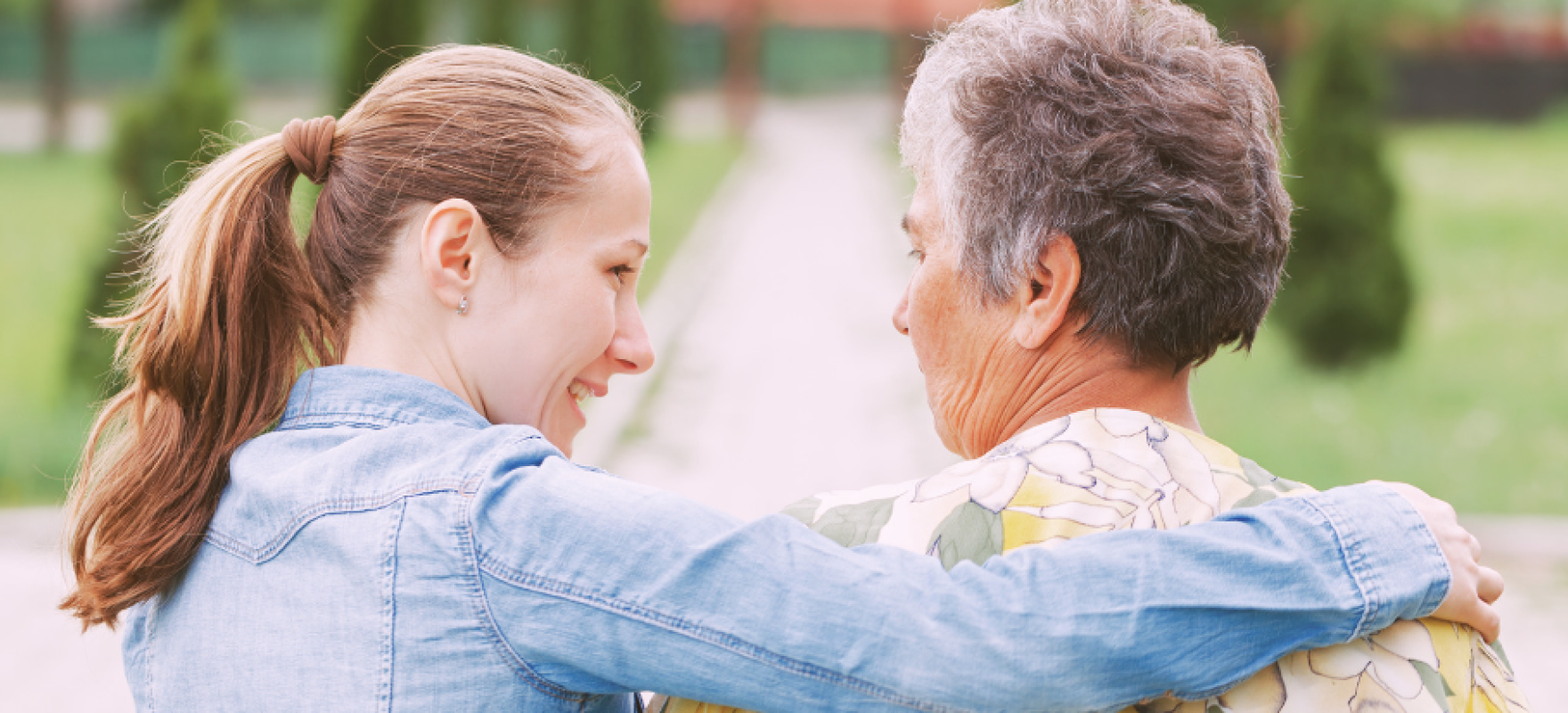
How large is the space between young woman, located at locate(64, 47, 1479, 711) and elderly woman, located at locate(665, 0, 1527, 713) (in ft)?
0.34

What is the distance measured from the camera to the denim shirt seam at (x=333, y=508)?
60.4 inches

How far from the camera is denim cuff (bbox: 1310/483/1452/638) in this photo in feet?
4.88

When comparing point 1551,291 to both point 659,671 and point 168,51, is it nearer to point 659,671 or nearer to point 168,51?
point 168,51

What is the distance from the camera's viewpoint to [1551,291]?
48.8 ft

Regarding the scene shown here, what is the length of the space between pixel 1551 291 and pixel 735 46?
2243cm

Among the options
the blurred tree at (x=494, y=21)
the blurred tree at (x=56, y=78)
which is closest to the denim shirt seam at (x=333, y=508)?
the blurred tree at (x=494, y=21)

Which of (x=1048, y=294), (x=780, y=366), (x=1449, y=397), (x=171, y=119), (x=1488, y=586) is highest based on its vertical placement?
(x=1048, y=294)

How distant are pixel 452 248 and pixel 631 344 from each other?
36cm

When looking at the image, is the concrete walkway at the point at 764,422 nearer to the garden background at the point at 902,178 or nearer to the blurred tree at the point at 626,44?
the garden background at the point at 902,178

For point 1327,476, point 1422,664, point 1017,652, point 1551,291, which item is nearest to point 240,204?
point 1017,652

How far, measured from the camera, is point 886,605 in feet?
4.66

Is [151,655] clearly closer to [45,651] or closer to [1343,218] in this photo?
[45,651]

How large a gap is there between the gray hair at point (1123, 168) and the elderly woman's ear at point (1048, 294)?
1 cm

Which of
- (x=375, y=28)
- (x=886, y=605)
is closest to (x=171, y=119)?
(x=375, y=28)
